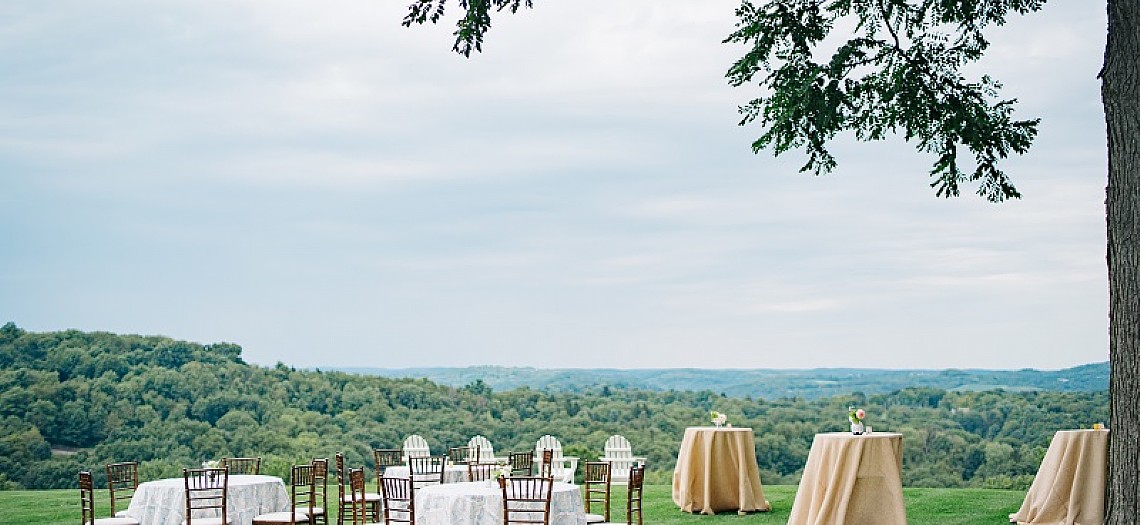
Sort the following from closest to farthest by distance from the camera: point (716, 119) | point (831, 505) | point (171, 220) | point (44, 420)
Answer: point (831, 505), point (716, 119), point (44, 420), point (171, 220)

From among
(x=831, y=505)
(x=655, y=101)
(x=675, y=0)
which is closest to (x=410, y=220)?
(x=655, y=101)

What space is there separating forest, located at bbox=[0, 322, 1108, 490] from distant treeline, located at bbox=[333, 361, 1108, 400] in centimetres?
67

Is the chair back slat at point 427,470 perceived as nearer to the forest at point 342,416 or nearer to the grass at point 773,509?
the grass at point 773,509

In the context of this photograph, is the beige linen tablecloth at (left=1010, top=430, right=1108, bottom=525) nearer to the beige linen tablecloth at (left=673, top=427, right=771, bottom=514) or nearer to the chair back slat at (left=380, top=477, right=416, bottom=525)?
the beige linen tablecloth at (left=673, top=427, right=771, bottom=514)

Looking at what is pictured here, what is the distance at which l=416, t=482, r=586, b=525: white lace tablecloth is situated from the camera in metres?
8.86

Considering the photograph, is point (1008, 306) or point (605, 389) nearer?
point (1008, 306)

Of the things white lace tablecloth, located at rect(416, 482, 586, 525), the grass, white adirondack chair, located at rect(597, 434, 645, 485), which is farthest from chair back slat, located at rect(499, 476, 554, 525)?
white adirondack chair, located at rect(597, 434, 645, 485)

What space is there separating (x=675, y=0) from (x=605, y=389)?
601 inches

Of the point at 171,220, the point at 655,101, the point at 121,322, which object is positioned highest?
the point at 655,101

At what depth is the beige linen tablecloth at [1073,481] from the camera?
10086 millimetres

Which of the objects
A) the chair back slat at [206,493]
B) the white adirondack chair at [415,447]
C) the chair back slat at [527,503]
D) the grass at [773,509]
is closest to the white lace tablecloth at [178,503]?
the chair back slat at [206,493]

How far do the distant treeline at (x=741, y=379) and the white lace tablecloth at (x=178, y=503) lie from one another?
21.4m

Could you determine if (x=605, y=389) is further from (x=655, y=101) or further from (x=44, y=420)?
(x=44, y=420)

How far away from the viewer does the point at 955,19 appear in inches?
345
